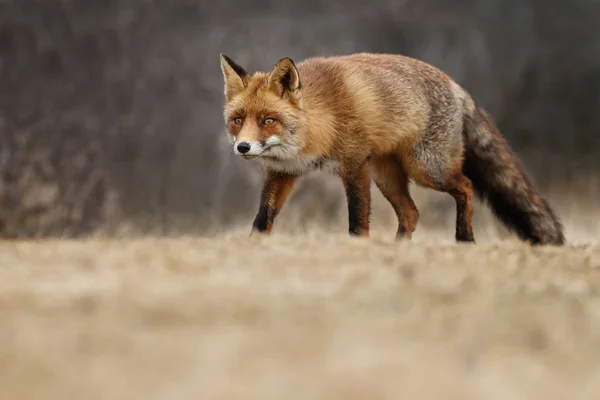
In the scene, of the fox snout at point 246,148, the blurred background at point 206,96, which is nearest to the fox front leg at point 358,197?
the fox snout at point 246,148

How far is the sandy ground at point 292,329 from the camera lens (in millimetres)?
1505

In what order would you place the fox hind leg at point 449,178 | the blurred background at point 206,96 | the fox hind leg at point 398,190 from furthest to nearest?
the blurred background at point 206,96
the fox hind leg at point 398,190
the fox hind leg at point 449,178

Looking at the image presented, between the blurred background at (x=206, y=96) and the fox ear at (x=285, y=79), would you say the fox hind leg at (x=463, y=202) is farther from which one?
the blurred background at (x=206, y=96)

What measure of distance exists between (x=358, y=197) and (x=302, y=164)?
0.38 metres

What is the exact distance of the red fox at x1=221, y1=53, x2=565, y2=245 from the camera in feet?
14.0

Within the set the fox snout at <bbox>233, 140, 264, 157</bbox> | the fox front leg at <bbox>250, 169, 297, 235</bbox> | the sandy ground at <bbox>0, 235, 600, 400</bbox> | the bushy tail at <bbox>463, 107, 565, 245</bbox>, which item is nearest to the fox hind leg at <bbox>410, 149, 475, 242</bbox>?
the bushy tail at <bbox>463, 107, 565, 245</bbox>

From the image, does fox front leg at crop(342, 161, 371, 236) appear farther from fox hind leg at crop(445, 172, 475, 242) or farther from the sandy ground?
the sandy ground

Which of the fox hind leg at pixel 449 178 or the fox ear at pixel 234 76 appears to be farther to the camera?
the fox hind leg at pixel 449 178

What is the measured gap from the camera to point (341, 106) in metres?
4.47

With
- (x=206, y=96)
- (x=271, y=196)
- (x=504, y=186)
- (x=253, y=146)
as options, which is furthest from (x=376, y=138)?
(x=206, y=96)

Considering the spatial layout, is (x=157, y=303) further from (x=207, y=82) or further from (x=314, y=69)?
(x=207, y=82)

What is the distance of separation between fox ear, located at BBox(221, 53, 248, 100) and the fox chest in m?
0.45

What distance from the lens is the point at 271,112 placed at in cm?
421

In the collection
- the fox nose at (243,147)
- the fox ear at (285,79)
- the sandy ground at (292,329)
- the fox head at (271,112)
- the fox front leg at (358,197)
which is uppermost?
the fox ear at (285,79)
